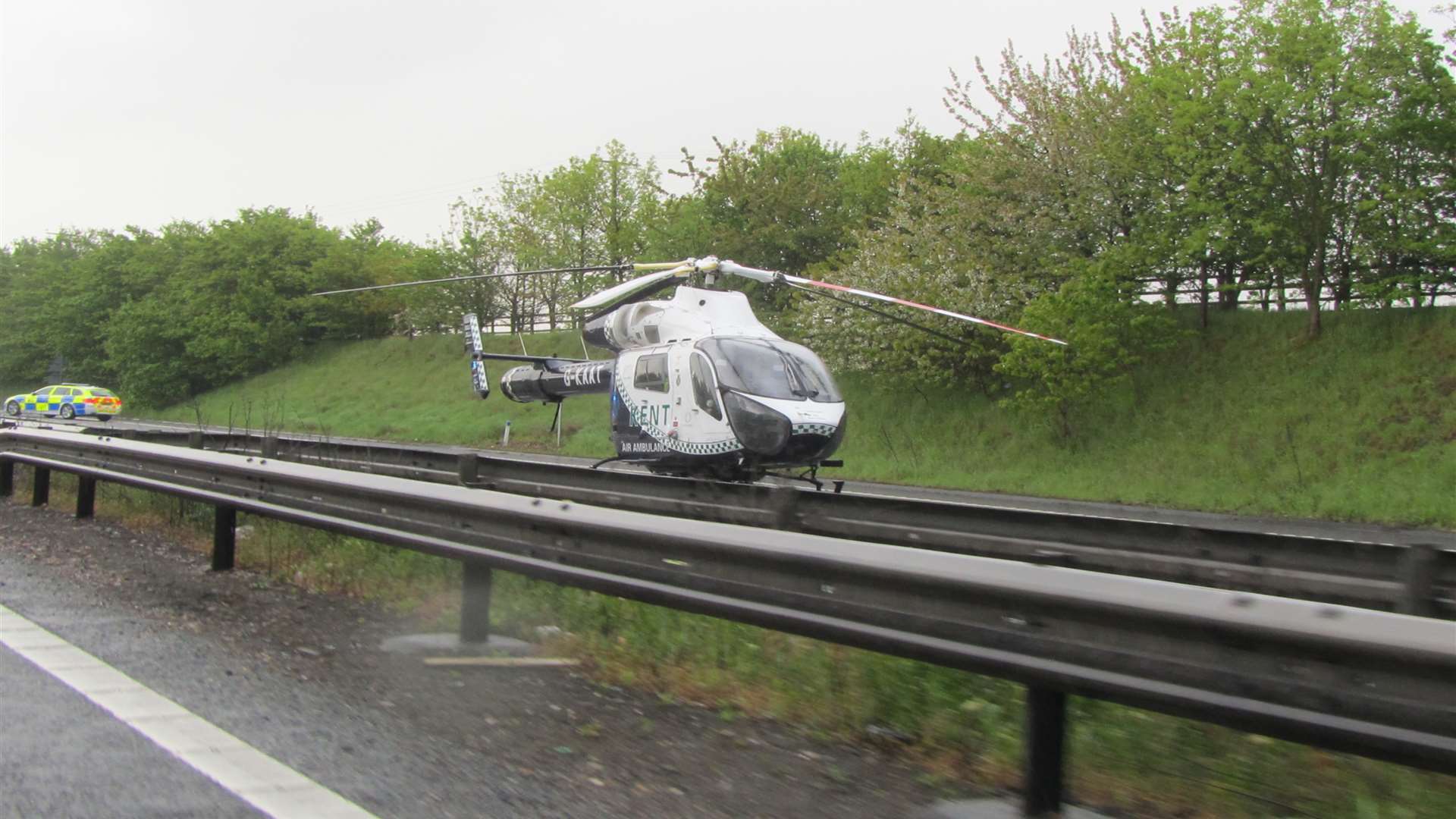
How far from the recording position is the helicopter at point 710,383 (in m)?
13.5

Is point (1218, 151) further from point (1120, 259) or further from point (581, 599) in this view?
point (581, 599)

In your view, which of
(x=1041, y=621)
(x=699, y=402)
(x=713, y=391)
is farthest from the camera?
(x=699, y=402)

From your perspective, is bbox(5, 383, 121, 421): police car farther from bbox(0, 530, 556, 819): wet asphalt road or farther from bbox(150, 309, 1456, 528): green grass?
bbox(0, 530, 556, 819): wet asphalt road

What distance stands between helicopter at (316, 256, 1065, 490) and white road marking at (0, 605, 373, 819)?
7.93 meters

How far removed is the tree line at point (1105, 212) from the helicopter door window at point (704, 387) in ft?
9.10

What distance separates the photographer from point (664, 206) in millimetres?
46562

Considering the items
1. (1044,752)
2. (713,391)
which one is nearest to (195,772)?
(1044,752)

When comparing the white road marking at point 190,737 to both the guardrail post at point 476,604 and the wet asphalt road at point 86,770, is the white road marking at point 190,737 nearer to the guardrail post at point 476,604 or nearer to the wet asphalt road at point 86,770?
the wet asphalt road at point 86,770

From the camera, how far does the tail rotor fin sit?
22250 mm

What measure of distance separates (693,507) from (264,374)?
48070 mm

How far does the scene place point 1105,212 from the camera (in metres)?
27.4

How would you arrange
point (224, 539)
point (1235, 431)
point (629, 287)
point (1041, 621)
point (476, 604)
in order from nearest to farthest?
1. point (1041, 621)
2. point (476, 604)
3. point (224, 539)
4. point (629, 287)
5. point (1235, 431)

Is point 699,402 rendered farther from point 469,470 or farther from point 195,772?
point 195,772

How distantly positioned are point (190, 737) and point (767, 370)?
32.6 feet
